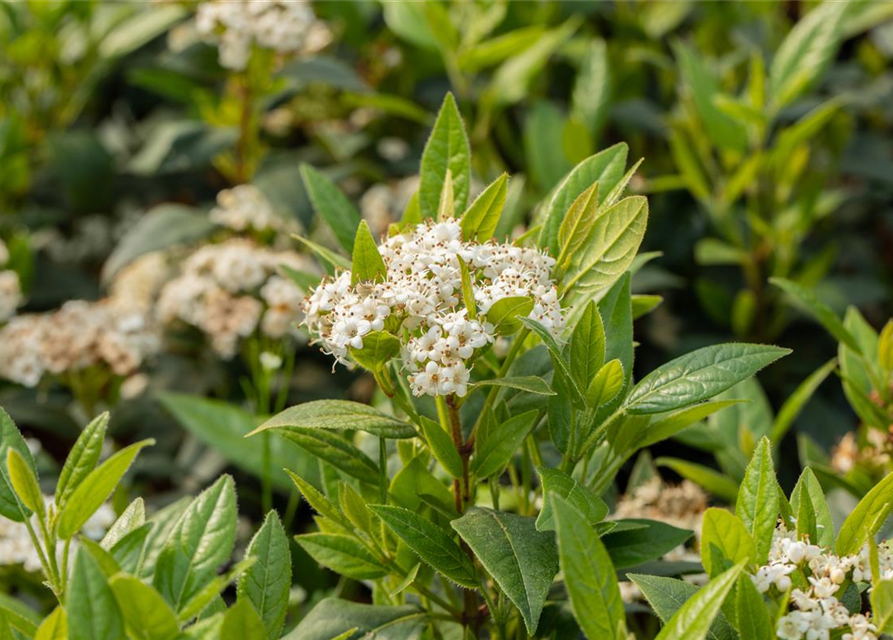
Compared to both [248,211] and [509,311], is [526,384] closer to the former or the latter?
[509,311]

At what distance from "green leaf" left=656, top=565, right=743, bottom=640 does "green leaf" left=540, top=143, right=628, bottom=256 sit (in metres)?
0.36

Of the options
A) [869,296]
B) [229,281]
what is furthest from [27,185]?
[869,296]

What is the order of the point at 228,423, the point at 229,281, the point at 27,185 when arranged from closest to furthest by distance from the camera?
the point at 228,423 < the point at 229,281 < the point at 27,185

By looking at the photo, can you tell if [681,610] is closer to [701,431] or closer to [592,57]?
[701,431]

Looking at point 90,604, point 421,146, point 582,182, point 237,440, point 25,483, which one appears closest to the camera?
point 90,604

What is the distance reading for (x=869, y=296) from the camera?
1.91 metres

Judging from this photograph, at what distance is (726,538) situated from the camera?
2.57ft

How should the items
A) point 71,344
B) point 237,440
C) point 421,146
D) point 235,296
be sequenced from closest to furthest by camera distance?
point 237,440 < point 71,344 < point 235,296 < point 421,146

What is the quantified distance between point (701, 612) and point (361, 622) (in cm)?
36

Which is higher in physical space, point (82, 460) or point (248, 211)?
point (82, 460)

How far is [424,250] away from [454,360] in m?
0.11

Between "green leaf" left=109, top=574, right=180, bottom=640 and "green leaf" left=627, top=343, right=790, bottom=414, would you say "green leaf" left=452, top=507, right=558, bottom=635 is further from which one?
"green leaf" left=109, top=574, right=180, bottom=640

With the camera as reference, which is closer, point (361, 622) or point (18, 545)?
point (361, 622)

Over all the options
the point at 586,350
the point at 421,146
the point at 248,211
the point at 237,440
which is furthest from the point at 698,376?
the point at 421,146
